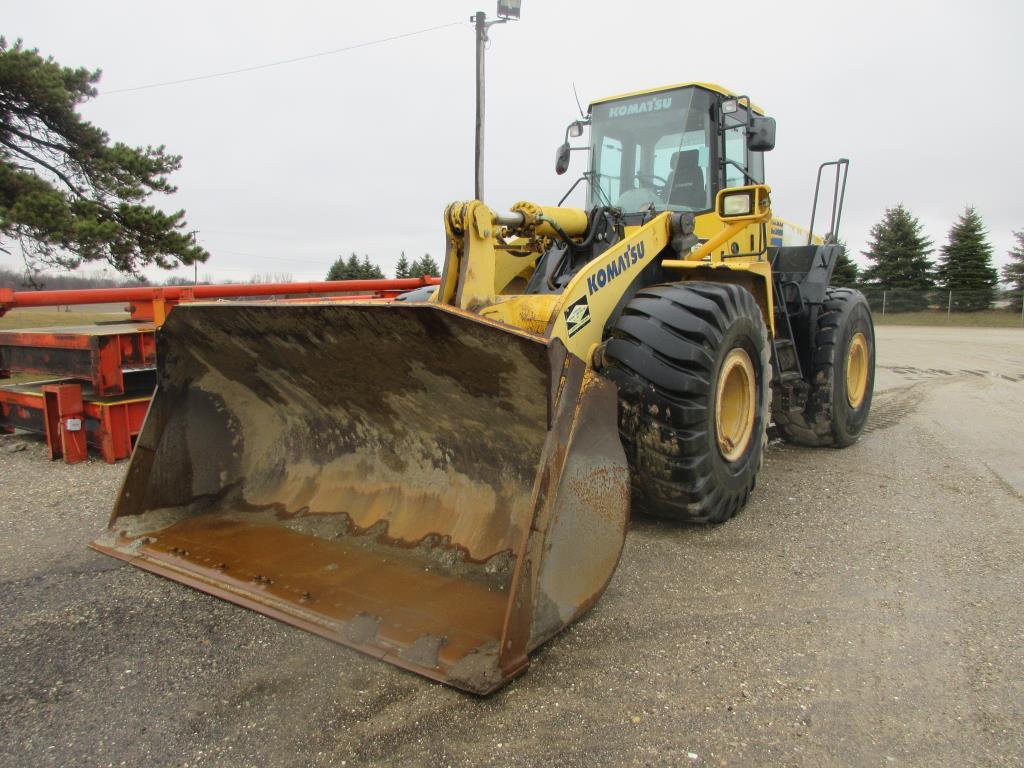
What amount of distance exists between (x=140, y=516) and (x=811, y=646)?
120 inches

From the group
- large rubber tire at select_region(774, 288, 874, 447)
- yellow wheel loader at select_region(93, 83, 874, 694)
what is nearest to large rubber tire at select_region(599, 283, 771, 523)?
yellow wheel loader at select_region(93, 83, 874, 694)

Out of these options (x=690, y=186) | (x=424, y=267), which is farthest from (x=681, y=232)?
(x=424, y=267)

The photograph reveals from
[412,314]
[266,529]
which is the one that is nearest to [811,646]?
[412,314]

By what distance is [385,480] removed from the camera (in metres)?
3.60

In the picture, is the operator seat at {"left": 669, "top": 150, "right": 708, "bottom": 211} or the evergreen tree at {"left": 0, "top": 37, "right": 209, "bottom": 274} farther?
the evergreen tree at {"left": 0, "top": 37, "right": 209, "bottom": 274}

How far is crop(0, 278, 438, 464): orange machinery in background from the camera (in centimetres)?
562

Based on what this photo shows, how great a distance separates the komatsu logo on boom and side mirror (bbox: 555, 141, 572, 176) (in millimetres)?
1733

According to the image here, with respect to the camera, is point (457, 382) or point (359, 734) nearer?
point (359, 734)

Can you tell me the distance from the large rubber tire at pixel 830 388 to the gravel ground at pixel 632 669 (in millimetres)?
1802

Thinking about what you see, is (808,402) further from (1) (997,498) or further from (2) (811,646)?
(2) (811,646)

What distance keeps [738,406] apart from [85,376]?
15.7ft

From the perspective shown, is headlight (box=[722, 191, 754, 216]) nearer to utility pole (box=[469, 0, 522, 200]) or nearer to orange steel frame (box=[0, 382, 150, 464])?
orange steel frame (box=[0, 382, 150, 464])

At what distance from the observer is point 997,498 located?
470 cm

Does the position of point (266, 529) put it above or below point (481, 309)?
below
